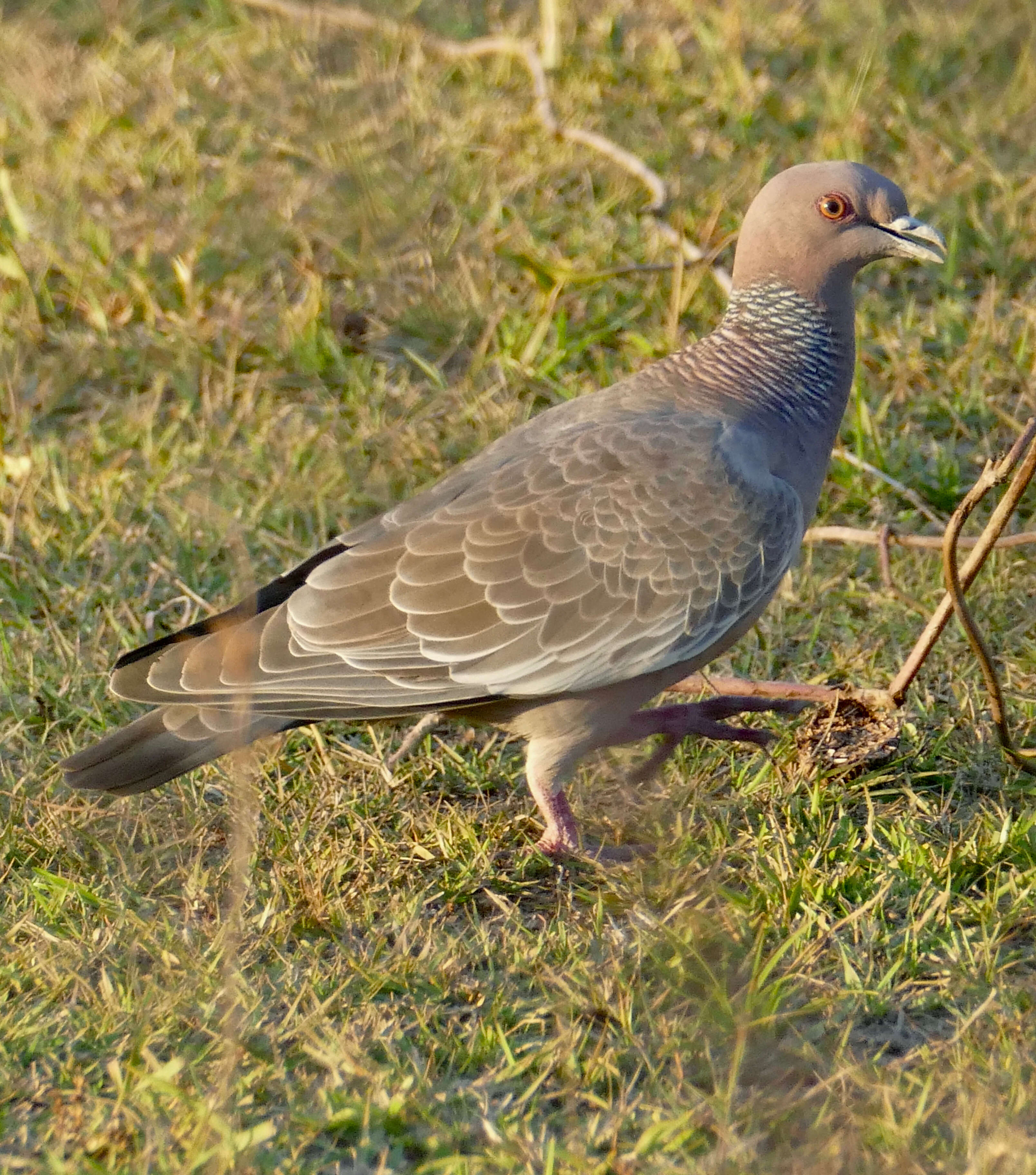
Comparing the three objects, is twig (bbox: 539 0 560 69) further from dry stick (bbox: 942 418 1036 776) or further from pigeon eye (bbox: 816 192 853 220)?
dry stick (bbox: 942 418 1036 776)

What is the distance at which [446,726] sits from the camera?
3926 millimetres

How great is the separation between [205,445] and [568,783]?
184 cm

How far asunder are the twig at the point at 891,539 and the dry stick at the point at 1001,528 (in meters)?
0.51

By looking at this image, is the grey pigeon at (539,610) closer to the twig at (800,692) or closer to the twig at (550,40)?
the twig at (800,692)

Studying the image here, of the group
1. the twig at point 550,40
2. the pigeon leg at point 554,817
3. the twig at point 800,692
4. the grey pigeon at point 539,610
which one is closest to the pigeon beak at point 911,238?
the grey pigeon at point 539,610

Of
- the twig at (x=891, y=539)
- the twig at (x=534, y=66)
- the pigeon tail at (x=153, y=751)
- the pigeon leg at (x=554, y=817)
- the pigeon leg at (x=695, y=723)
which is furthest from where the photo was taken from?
the twig at (x=534, y=66)

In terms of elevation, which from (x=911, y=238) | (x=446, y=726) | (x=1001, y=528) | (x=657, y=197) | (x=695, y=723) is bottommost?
(x=446, y=726)

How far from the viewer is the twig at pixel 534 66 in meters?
5.21

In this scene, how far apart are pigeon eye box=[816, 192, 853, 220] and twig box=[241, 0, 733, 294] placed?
47.5 inches

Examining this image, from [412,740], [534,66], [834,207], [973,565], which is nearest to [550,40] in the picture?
[534,66]

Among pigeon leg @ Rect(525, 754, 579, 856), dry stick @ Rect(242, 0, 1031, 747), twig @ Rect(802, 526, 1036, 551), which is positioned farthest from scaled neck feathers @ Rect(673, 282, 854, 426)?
pigeon leg @ Rect(525, 754, 579, 856)

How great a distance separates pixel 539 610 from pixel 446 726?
0.71 meters

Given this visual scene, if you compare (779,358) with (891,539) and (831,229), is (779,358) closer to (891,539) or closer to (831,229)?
(831,229)

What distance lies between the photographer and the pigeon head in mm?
3643
